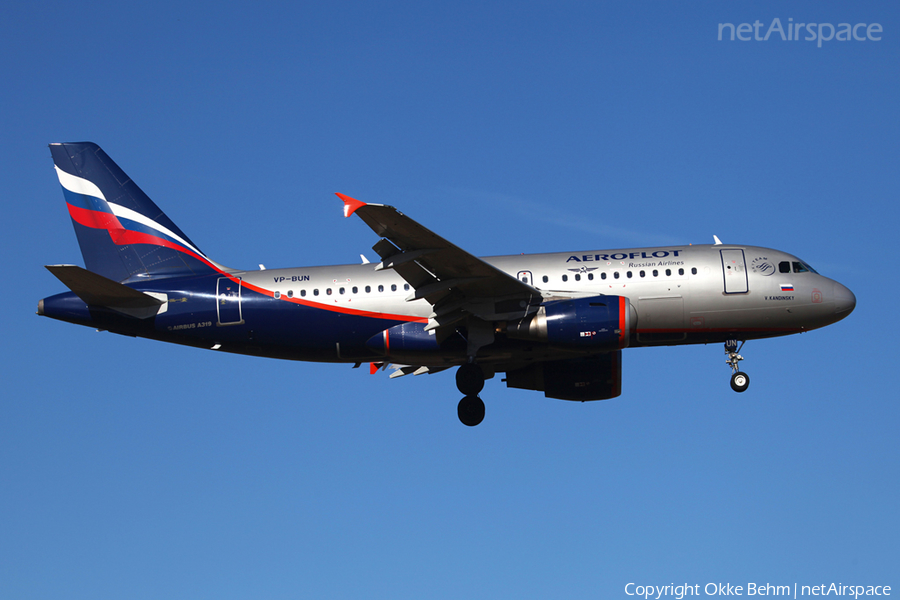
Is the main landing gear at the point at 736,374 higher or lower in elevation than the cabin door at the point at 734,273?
lower

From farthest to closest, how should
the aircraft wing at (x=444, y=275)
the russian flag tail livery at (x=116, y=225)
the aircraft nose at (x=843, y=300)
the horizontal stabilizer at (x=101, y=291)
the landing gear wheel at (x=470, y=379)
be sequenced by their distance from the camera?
1. the russian flag tail livery at (x=116, y=225)
2. the landing gear wheel at (x=470, y=379)
3. the aircraft nose at (x=843, y=300)
4. the horizontal stabilizer at (x=101, y=291)
5. the aircraft wing at (x=444, y=275)

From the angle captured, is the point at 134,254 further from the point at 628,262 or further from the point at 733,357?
the point at 733,357

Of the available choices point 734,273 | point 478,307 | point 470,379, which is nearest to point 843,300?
point 734,273

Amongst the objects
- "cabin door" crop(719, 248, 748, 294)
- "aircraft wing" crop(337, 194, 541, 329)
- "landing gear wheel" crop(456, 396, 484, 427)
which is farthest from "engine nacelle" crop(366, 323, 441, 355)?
"cabin door" crop(719, 248, 748, 294)

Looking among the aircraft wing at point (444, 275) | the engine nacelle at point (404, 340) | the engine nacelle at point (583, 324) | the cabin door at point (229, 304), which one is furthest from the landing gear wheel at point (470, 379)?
the cabin door at point (229, 304)

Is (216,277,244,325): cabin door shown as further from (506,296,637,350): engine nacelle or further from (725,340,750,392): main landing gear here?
(725,340,750,392): main landing gear

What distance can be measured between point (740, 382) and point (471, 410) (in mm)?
9021

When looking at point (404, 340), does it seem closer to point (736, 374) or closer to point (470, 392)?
point (470, 392)

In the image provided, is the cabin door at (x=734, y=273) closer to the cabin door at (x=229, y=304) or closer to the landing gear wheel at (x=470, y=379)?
the landing gear wheel at (x=470, y=379)

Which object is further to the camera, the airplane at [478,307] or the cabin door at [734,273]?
the cabin door at [734,273]

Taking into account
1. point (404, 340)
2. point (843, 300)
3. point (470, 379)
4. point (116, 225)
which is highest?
point (116, 225)

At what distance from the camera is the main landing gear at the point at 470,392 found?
32250mm

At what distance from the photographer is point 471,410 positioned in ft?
108

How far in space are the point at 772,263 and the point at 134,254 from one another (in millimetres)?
21639
